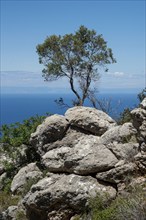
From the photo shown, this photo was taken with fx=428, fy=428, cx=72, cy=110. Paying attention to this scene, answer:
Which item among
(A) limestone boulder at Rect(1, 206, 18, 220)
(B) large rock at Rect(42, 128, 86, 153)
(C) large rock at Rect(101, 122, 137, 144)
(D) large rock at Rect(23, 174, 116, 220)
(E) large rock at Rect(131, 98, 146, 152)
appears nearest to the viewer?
(D) large rock at Rect(23, 174, 116, 220)

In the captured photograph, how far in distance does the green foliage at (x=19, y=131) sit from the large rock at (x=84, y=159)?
567 centimetres

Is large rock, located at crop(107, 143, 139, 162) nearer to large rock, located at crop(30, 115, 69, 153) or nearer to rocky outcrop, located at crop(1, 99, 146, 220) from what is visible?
rocky outcrop, located at crop(1, 99, 146, 220)

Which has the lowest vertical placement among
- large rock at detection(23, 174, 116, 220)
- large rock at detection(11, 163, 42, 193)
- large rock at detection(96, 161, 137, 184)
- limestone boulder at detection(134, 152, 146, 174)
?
large rock at detection(11, 163, 42, 193)

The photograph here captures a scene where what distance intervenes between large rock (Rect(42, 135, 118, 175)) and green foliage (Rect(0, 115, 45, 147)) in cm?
567

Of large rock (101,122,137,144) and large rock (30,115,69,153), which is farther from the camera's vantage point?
large rock (30,115,69,153)

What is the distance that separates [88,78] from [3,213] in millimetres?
17319

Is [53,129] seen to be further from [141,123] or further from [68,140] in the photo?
[141,123]

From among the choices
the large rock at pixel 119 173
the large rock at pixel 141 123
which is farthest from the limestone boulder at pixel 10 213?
the large rock at pixel 141 123

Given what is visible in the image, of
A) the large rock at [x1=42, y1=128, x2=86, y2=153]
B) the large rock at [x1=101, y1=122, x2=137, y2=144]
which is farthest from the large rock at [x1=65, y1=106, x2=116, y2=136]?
the large rock at [x1=101, y1=122, x2=137, y2=144]

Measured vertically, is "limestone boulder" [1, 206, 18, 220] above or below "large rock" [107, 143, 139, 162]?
below

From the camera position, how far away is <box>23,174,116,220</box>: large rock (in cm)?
1188

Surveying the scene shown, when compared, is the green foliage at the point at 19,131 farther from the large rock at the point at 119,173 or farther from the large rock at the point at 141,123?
the large rock at the point at 141,123

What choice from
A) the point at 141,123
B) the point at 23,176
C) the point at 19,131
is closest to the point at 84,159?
the point at 141,123

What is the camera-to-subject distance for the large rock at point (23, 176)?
53.0ft
